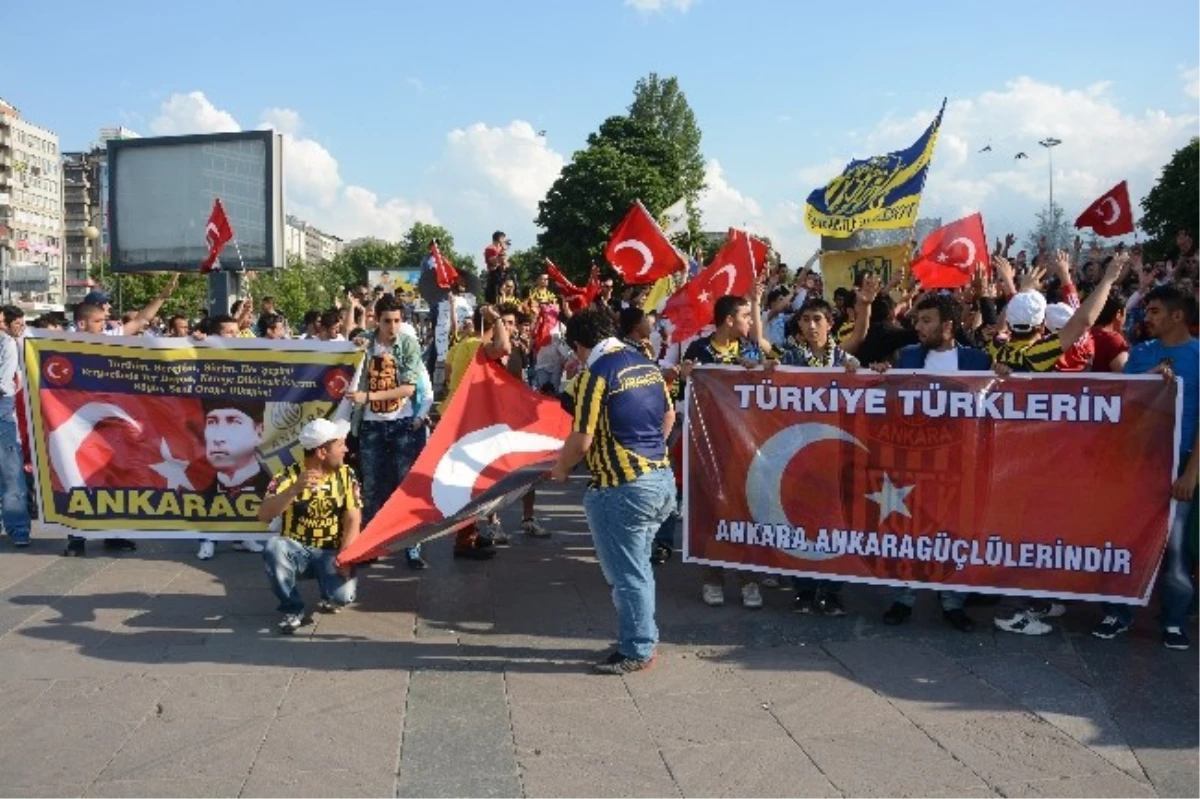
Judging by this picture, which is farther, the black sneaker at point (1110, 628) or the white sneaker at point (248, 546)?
the white sneaker at point (248, 546)

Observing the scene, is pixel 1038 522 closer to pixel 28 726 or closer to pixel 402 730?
pixel 402 730

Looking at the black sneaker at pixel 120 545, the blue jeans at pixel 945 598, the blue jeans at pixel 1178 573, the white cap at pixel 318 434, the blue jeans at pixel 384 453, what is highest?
the white cap at pixel 318 434

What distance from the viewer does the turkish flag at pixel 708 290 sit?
24.5 ft

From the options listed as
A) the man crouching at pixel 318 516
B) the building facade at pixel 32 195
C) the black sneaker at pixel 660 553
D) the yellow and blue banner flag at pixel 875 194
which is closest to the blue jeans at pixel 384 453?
the man crouching at pixel 318 516

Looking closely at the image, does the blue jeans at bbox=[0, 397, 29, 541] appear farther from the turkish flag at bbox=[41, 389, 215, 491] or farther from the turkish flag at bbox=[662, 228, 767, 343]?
the turkish flag at bbox=[662, 228, 767, 343]

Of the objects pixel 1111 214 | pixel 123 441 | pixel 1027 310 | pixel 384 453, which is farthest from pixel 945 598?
pixel 1111 214

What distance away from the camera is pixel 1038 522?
228 inches

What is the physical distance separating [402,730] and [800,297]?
8801 mm

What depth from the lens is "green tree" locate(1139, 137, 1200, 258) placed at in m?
45.4

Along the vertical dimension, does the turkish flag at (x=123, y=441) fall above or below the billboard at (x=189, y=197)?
below

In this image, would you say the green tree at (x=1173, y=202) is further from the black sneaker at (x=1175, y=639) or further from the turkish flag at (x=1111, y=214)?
the black sneaker at (x=1175, y=639)

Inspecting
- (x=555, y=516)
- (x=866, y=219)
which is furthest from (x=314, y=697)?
(x=866, y=219)

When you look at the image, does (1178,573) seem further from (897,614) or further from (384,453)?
(384,453)

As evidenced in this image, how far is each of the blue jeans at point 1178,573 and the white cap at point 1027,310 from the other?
1.27m
